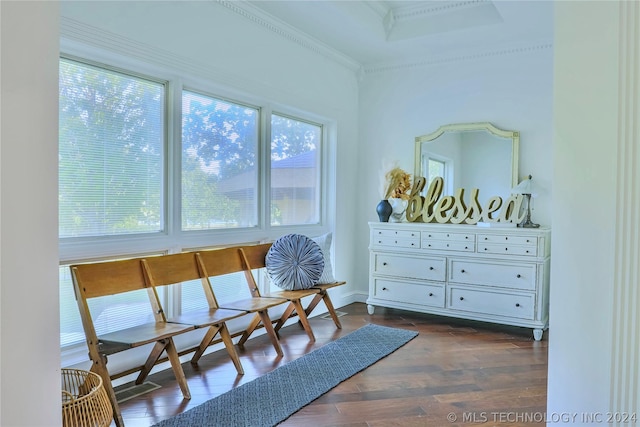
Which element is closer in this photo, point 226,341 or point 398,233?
point 226,341

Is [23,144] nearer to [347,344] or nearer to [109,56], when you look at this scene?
[109,56]

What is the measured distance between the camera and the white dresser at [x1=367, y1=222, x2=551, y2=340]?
3.91m

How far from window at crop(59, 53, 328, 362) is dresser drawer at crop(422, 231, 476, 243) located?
1.38 m

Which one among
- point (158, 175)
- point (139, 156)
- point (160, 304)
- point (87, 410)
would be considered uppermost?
point (139, 156)

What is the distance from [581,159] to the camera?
3.43 feet

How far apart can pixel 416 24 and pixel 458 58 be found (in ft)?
2.15

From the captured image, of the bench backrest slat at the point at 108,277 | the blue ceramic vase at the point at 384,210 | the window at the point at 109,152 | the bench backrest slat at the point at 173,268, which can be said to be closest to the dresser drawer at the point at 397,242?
the blue ceramic vase at the point at 384,210

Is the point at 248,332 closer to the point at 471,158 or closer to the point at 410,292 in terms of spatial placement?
the point at 410,292

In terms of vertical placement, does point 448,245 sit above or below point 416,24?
below

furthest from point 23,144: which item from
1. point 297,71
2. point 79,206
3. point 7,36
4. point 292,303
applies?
point 297,71

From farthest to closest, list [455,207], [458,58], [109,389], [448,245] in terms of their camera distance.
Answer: [458,58] → [455,207] → [448,245] → [109,389]

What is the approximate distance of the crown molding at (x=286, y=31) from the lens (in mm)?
3570

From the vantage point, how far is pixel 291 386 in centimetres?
281

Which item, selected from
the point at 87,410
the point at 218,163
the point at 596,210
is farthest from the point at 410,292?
the point at 596,210
